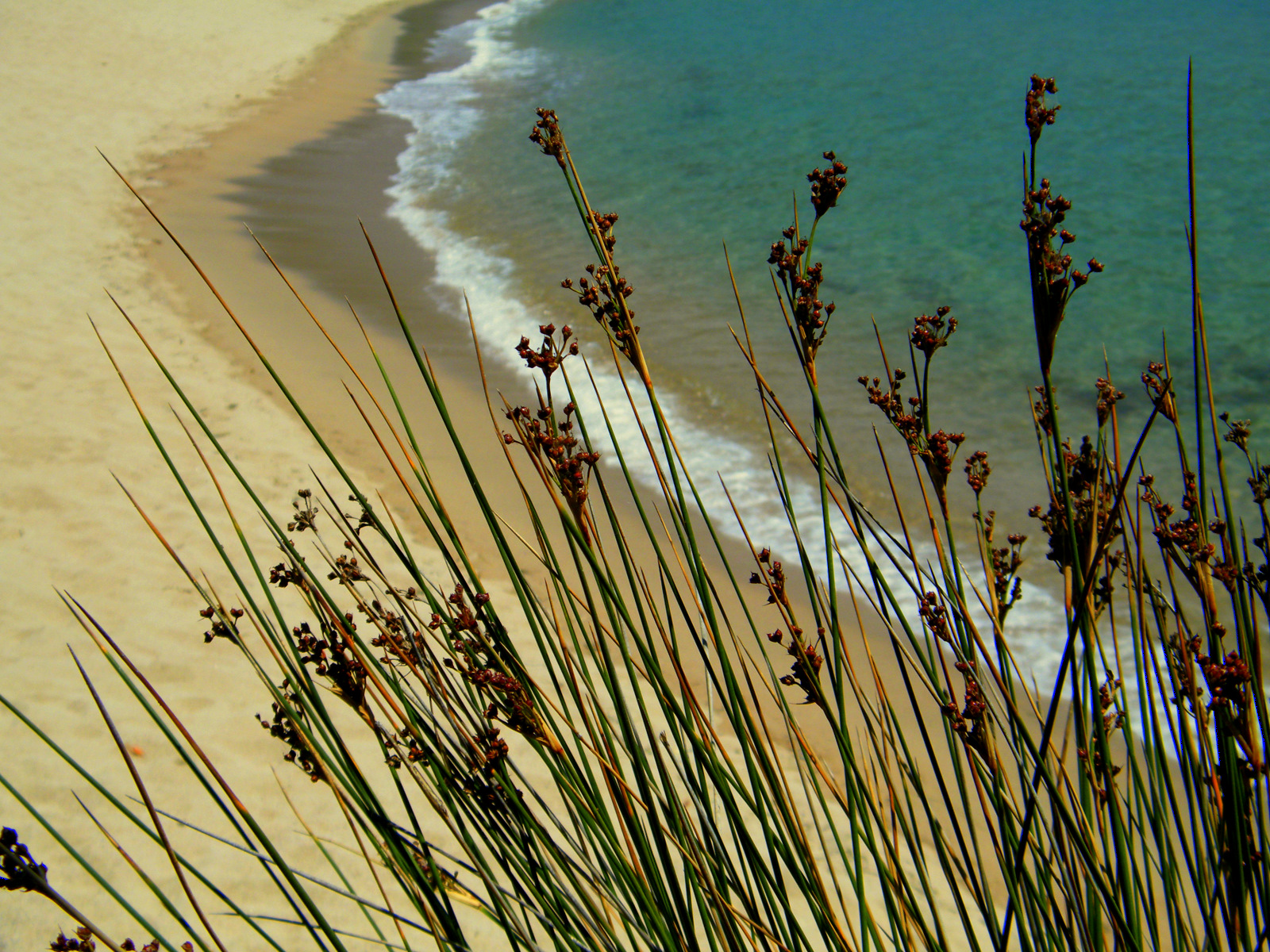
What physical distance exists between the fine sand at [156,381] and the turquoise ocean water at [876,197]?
1035 millimetres

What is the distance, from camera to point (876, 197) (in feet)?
29.7

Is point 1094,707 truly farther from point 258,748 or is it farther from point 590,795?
point 258,748

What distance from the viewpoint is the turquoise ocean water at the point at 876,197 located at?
18.6ft

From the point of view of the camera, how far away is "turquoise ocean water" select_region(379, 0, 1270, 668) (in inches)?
223

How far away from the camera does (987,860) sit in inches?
113

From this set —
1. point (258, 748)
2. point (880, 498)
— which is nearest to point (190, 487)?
point (258, 748)

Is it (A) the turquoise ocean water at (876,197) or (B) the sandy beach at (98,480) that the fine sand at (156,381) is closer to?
(B) the sandy beach at (98,480)

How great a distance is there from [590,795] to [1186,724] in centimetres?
69

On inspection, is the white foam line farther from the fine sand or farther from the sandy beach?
the sandy beach

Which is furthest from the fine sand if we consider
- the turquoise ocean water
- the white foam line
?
the turquoise ocean water

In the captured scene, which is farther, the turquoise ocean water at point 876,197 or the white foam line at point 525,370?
the turquoise ocean water at point 876,197

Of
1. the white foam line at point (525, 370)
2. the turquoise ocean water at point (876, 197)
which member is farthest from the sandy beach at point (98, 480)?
the turquoise ocean water at point (876, 197)

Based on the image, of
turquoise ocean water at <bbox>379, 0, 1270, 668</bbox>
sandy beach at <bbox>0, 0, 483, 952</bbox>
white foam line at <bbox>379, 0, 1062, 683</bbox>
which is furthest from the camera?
turquoise ocean water at <bbox>379, 0, 1270, 668</bbox>

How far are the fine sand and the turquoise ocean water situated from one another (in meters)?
1.04
